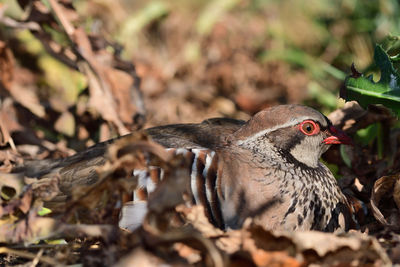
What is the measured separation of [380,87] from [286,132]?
548mm

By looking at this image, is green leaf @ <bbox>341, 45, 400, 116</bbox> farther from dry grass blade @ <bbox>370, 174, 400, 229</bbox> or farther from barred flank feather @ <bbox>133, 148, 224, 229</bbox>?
barred flank feather @ <bbox>133, 148, 224, 229</bbox>

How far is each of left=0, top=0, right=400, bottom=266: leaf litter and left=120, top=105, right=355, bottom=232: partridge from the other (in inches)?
5.1

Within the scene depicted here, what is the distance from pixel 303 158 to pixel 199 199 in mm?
743

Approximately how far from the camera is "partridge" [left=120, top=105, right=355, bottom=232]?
2.57 metres

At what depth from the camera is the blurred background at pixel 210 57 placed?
4688mm

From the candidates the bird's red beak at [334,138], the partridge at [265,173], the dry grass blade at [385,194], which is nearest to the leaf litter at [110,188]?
the dry grass blade at [385,194]

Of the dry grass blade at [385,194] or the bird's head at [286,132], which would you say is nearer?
the dry grass blade at [385,194]

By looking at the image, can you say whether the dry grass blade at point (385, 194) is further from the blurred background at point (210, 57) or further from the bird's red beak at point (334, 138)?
the blurred background at point (210, 57)

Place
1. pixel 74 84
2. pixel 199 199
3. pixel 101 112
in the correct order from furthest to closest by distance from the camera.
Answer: pixel 74 84 < pixel 101 112 < pixel 199 199

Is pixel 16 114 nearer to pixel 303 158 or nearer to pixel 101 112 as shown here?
pixel 101 112

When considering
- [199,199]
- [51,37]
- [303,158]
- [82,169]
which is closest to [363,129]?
[303,158]

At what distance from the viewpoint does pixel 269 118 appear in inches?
115

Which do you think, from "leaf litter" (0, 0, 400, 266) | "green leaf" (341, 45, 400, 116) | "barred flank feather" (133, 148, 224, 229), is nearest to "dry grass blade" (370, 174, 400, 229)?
"leaf litter" (0, 0, 400, 266)

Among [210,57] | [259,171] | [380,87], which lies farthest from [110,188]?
[210,57]
